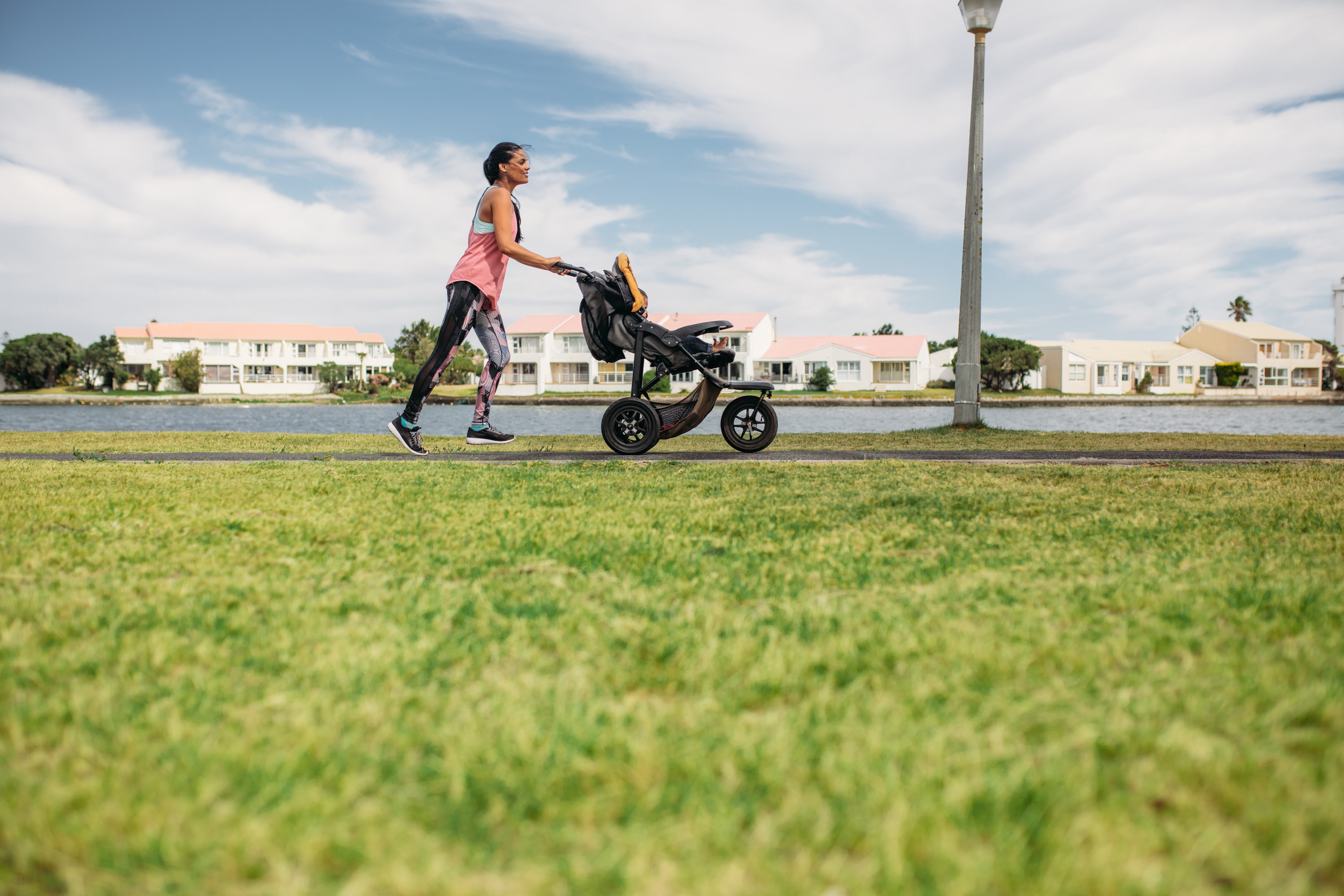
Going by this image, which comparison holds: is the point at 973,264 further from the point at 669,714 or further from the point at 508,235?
the point at 669,714

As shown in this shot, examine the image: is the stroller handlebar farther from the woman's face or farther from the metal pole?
the metal pole

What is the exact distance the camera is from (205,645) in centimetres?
223

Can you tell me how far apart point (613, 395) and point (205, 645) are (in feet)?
222

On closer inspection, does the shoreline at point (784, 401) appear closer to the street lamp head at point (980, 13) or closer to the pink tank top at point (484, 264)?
the street lamp head at point (980, 13)

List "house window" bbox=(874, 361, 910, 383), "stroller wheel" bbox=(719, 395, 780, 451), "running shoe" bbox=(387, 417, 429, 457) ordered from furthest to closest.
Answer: "house window" bbox=(874, 361, 910, 383) → "stroller wheel" bbox=(719, 395, 780, 451) → "running shoe" bbox=(387, 417, 429, 457)

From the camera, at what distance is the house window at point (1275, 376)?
81062mm

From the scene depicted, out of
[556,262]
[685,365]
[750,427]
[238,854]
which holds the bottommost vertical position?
[238,854]

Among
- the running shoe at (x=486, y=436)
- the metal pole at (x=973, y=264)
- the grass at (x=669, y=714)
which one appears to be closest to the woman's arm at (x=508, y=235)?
the running shoe at (x=486, y=436)

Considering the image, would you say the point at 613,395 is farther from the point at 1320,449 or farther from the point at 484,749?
the point at 484,749

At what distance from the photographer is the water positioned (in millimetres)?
26984

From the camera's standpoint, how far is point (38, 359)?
260ft

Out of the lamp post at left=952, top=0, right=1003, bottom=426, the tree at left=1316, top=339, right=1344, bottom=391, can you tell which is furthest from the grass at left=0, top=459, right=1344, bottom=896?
the tree at left=1316, top=339, right=1344, bottom=391

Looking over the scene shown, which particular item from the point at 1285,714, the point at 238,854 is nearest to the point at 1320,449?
the point at 1285,714

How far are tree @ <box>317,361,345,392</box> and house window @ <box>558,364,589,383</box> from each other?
86.7ft
